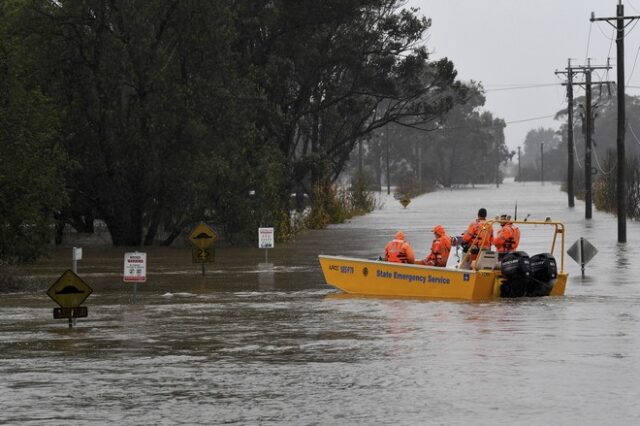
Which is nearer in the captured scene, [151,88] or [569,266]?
[569,266]

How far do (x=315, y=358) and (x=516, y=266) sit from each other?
7.90 meters

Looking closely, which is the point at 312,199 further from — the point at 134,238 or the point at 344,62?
the point at 134,238

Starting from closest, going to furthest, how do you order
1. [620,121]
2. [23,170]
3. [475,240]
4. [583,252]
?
[475,240] < [583,252] < [23,170] < [620,121]

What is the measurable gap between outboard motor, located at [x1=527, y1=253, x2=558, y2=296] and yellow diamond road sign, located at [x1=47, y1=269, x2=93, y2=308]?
7.75m

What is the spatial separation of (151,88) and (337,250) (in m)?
7.45

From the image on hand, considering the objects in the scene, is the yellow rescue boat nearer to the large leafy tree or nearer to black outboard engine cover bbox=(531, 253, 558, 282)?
black outboard engine cover bbox=(531, 253, 558, 282)

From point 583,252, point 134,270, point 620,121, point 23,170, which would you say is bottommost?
point 134,270

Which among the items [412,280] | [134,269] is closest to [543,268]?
[412,280]

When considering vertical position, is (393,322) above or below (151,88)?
below

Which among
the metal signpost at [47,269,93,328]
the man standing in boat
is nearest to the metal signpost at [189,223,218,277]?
the man standing in boat

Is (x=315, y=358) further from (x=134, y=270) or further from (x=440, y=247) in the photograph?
(x=440, y=247)

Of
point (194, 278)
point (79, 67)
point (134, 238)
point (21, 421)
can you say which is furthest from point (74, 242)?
point (21, 421)

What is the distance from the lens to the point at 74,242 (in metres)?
44.0

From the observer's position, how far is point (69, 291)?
18406 mm
